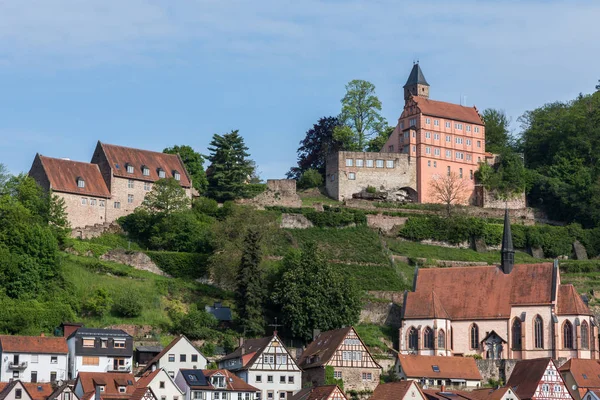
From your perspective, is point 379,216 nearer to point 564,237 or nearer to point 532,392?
point 564,237

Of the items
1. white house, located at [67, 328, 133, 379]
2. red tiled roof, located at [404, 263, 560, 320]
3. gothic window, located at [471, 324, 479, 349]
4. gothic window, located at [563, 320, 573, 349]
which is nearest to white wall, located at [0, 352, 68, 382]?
white house, located at [67, 328, 133, 379]

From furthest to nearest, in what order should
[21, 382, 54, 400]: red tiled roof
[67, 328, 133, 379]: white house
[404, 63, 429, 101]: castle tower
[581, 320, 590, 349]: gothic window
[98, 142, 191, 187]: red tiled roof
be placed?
[404, 63, 429, 101]: castle tower, [98, 142, 191, 187]: red tiled roof, [581, 320, 590, 349]: gothic window, [67, 328, 133, 379]: white house, [21, 382, 54, 400]: red tiled roof

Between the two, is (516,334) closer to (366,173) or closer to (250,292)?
(250,292)

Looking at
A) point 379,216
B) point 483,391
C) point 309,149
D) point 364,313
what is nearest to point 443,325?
point 364,313

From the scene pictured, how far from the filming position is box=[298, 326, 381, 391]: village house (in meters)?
79.3

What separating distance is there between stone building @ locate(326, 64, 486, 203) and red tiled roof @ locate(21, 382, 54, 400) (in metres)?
41.6

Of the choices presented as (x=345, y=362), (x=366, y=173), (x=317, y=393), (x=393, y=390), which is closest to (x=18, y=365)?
(x=317, y=393)

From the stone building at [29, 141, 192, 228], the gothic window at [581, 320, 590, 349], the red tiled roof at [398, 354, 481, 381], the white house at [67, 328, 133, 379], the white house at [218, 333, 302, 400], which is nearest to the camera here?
the white house at [67, 328, 133, 379]

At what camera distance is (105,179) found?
328ft

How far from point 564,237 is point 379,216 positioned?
15.5 metres

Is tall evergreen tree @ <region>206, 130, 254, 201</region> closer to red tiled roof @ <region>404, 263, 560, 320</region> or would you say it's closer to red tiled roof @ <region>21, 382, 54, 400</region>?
red tiled roof @ <region>404, 263, 560, 320</region>

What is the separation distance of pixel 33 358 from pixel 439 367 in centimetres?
2514

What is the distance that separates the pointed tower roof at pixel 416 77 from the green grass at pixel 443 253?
822 inches

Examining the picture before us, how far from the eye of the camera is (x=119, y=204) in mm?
99312
